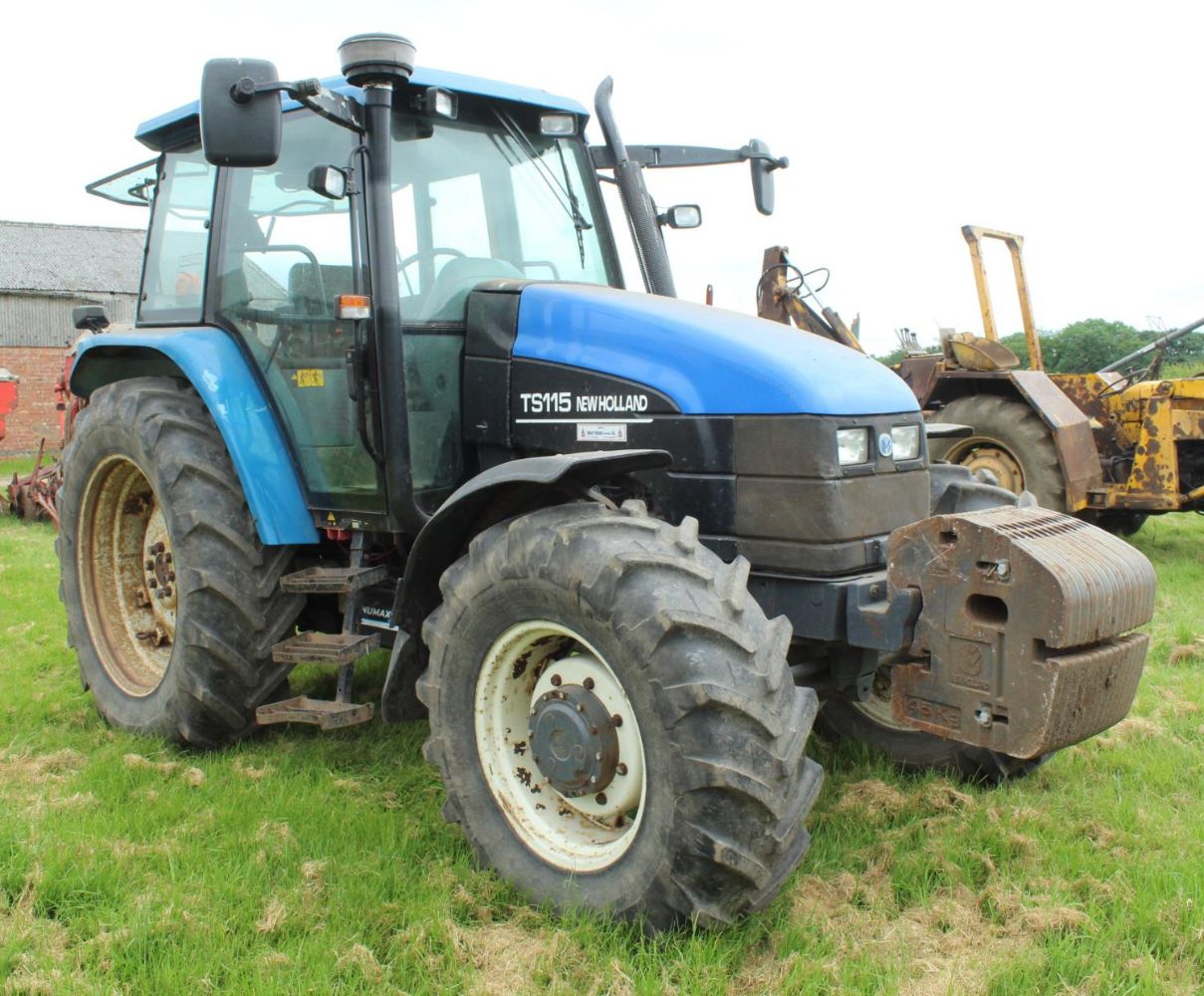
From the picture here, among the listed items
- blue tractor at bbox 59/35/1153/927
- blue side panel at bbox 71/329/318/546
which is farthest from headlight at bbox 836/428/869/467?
blue side panel at bbox 71/329/318/546

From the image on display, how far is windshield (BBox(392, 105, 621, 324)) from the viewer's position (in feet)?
13.2

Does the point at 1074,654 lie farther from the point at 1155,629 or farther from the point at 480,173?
the point at 1155,629

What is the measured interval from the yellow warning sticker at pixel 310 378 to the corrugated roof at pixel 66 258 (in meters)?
29.7

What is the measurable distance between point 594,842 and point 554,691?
17.8 inches

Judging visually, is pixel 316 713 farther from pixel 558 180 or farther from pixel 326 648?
pixel 558 180

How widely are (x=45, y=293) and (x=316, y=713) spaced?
1225 inches

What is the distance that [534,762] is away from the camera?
335cm

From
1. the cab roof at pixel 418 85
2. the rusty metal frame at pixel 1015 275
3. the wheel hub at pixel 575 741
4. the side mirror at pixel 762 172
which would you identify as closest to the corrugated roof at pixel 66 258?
the rusty metal frame at pixel 1015 275

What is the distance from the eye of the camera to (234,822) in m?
3.73

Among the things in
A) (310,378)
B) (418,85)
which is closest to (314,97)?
(418,85)

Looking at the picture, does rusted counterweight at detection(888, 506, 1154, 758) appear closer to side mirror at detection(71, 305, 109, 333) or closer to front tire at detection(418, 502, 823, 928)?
front tire at detection(418, 502, 823, 928)

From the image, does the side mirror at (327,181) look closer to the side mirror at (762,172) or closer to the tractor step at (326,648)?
the tractor step at (326,648)

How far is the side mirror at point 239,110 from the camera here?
10.6 ft

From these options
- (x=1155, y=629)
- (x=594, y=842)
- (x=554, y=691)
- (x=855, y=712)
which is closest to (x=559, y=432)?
(x=554, y=691)
